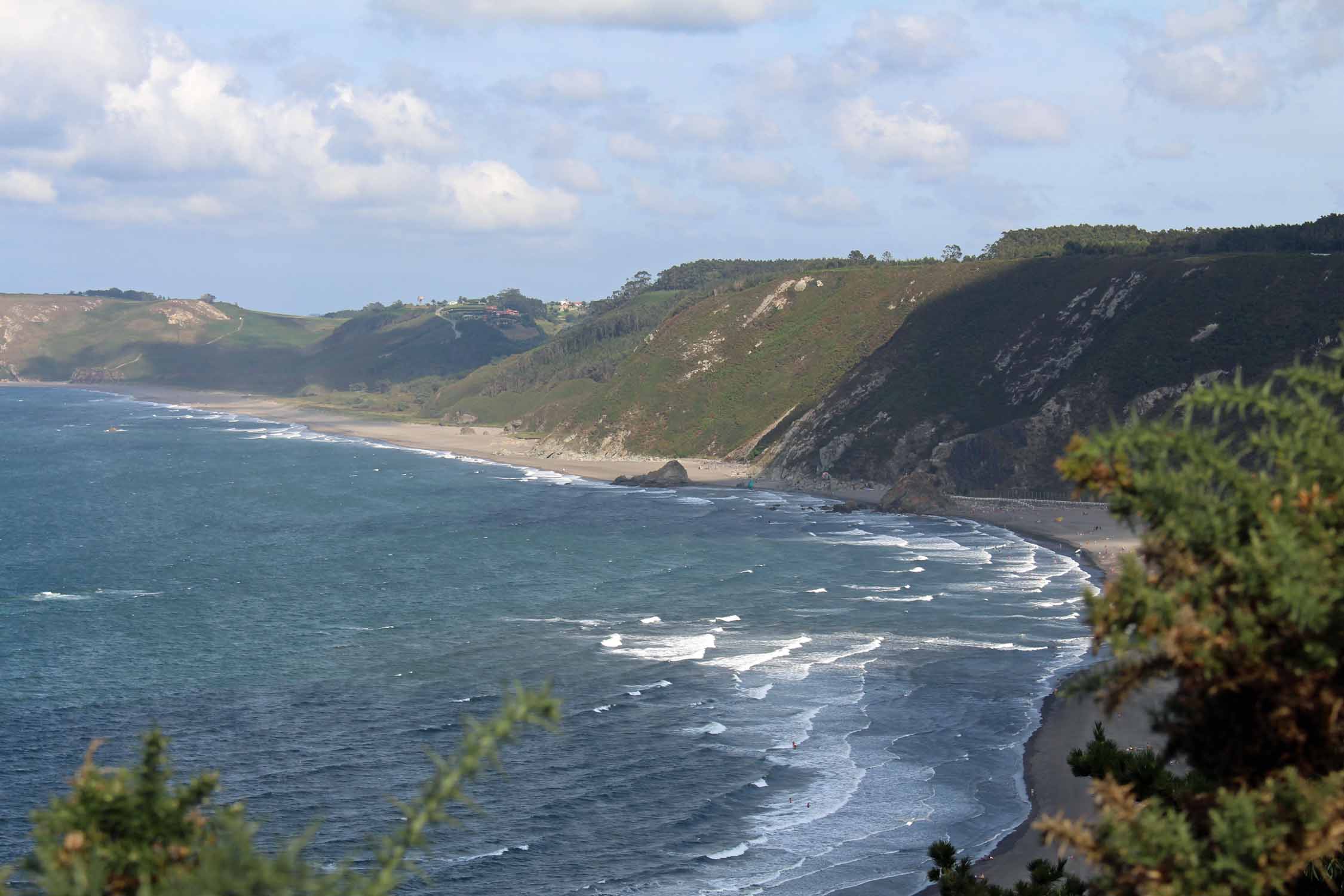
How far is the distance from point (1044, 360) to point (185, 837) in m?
137

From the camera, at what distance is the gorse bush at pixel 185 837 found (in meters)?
8.58

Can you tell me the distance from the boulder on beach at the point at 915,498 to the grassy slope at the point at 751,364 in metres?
41.0

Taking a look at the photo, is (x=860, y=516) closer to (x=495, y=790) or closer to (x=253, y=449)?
(x=495, y=790)

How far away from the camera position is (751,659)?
66125 mm

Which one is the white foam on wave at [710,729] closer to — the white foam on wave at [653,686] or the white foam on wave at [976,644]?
the white foam on wave at [653,686]

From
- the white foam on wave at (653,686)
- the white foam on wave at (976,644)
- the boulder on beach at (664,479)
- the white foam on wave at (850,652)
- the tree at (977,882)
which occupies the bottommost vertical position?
the white foam on wave at (653,686)

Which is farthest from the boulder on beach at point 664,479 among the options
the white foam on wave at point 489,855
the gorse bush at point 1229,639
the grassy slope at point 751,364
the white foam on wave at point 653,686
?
the gorse bush at point 1229,639

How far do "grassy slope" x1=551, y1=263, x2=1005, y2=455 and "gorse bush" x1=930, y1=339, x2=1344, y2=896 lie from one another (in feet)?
498

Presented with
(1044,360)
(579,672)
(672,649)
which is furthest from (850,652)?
(1044,360)

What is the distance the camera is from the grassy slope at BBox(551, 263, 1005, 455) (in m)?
170

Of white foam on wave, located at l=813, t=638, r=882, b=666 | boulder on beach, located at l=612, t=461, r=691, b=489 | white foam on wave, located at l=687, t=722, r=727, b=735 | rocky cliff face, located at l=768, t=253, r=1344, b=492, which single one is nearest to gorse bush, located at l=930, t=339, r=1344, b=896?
white foam on wave, located at l=687, t=722, r=727, b=735

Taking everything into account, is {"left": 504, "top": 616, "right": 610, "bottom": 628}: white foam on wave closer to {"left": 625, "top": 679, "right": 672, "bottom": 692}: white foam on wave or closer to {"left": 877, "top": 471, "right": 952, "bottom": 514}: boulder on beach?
{"left": 625, "top": 679, "right": 672, "bottom": 692}: white foam on wave

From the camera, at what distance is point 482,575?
9181cm

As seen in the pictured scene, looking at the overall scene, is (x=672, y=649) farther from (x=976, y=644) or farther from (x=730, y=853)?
(x=730, y=853)
